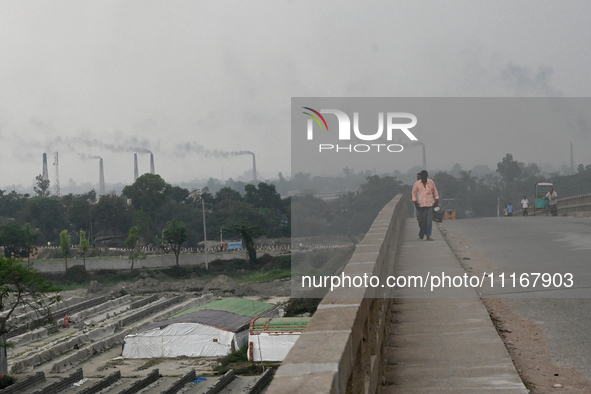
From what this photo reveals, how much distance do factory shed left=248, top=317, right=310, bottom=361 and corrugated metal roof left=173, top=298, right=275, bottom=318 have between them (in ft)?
28.9

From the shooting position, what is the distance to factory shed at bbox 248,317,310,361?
29391 mm

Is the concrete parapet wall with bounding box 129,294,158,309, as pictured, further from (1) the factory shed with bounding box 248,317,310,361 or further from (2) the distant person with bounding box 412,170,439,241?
(2) the distant person with bounding box 412,170,439,241

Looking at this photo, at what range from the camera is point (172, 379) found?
95.8 feet

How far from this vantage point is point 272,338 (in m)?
29.7

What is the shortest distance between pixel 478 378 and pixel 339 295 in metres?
1.39

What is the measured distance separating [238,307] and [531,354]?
37570mm

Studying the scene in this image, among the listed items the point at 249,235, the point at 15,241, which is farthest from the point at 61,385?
the point at 15,241

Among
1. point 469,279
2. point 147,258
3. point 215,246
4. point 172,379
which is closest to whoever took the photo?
point 469,279

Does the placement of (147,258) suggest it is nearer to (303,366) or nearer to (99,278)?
(99,278)

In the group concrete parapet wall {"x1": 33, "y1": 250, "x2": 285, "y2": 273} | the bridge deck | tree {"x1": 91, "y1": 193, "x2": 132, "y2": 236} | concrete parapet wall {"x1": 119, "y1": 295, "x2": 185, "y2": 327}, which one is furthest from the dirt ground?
tree {"x1": 91, "y1": 193, "x2": 132, "y2": 236}

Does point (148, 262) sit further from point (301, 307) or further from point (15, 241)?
point (301, 307)

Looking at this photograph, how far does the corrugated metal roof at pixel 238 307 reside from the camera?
39.9 m

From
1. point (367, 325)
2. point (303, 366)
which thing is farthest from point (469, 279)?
point (303, 366)

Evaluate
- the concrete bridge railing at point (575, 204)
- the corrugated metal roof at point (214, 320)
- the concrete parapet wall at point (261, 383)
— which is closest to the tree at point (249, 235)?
the corrugated metal roof at point (214, 320)
